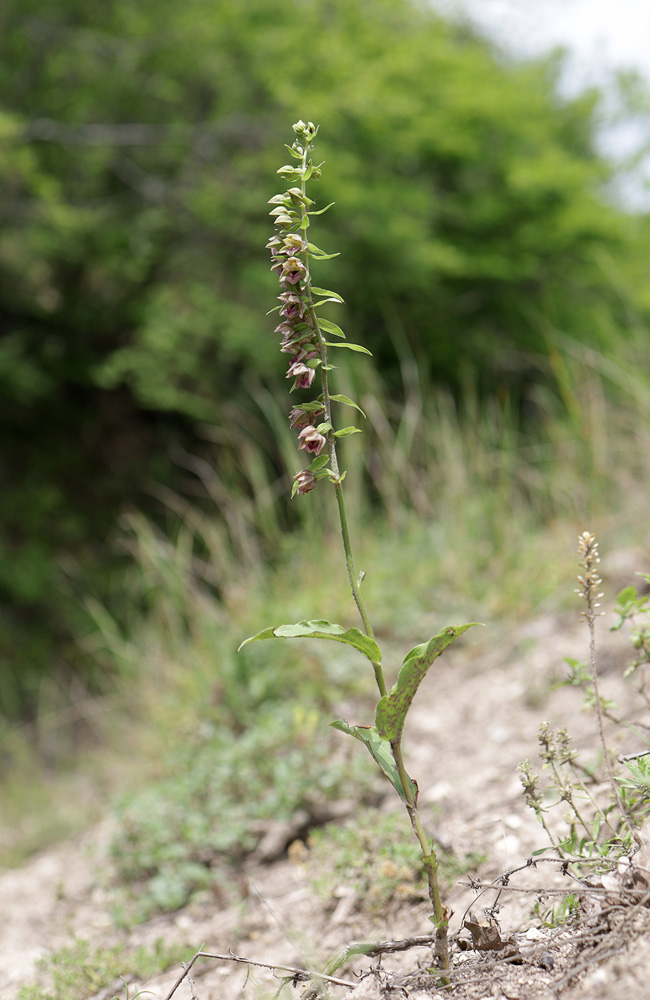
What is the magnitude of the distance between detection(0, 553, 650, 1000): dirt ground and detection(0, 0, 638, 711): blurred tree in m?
3.91

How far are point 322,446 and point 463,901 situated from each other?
101cm

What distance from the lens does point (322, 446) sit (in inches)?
43.0

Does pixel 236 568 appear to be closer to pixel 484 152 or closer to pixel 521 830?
pixel 521 830

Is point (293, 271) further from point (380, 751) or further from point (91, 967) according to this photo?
point (91, 967)

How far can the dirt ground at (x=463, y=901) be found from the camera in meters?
1.06

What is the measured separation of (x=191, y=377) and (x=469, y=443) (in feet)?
12.2

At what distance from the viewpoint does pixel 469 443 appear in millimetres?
3930

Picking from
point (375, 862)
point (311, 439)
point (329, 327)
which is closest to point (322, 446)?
point (311, 439)

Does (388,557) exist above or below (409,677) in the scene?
above

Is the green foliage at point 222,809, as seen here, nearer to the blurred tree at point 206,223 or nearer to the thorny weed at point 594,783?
the thorny weed at point 594,783

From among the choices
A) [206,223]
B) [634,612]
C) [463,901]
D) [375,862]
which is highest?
[206,223]

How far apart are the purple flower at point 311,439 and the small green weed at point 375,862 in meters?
0.90

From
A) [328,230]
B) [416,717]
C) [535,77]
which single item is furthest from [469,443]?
[535,77]

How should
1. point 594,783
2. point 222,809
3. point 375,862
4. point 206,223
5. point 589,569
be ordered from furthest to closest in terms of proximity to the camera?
1. point 206,223
2. point 222,809
3. point 375,862
4. point 594,783
5. point 589,569
